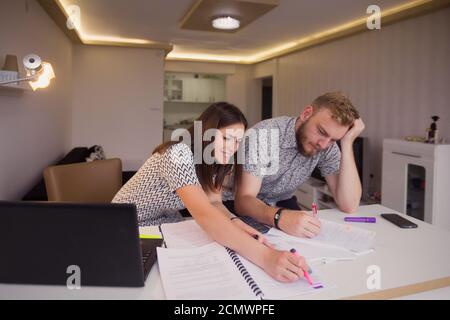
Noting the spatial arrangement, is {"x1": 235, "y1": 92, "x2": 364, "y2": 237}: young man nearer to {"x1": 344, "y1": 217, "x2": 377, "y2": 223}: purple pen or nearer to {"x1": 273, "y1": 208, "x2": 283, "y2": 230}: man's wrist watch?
Answer: {"x1": 273, "y1": 208, "x2": 283, "y2": 230}: man's wrist watch

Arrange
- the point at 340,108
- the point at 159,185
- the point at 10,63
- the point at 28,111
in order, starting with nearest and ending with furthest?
the point at 159,185 < the point at 340,108 < the point at 10,63 < the point at 28,111

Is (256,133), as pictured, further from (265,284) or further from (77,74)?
(77,74)

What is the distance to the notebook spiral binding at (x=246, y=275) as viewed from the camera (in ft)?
2.57

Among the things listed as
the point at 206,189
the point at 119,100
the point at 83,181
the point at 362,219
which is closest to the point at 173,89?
the point at 119,100

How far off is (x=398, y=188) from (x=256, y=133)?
6.66 feet

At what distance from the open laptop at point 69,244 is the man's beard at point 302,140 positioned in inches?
41.4

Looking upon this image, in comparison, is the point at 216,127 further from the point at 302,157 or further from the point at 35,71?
the point at 35,71

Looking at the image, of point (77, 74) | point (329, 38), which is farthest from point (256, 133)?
point (77, 74)

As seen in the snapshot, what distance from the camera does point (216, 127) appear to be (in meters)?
1.41

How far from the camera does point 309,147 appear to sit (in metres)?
1.62

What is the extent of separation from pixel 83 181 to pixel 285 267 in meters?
1.33

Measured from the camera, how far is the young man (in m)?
1.50

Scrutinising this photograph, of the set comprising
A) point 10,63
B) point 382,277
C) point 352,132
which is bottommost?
point 382,277

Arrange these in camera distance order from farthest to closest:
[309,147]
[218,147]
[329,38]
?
[329,38]
[309,147]
[218,147]
